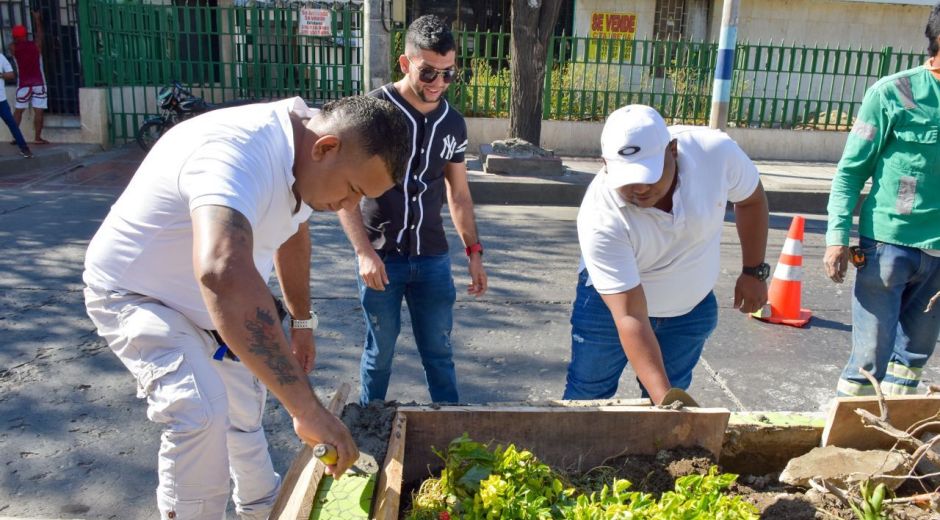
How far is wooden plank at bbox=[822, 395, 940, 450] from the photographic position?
253cm

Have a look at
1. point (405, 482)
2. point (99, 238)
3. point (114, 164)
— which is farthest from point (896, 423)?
point (114, 164)

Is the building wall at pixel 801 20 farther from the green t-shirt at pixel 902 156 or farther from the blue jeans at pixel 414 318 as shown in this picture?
the blue jeans at pixel 414 318

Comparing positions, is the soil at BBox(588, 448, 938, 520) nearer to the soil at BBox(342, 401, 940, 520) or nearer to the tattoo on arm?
the soil at BBox(342, 401, 940, 520)

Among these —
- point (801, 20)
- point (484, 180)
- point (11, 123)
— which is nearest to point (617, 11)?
A: point (801, 20)

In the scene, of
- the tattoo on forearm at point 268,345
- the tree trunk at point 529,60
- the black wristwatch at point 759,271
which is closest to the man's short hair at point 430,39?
the black wristwatch at point 759,271

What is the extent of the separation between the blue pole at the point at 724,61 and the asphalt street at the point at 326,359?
333 cm

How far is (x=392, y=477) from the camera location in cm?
210

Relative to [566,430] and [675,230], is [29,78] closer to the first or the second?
[675,230]

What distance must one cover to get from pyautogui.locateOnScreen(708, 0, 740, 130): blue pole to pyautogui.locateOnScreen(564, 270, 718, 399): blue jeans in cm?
787

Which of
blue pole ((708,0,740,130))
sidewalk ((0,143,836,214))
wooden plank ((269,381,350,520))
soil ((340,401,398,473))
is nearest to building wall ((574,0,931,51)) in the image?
sidewalk ((0,143,836,214))

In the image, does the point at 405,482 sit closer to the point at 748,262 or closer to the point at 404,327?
the point at 748,262

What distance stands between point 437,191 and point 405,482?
5.10ft

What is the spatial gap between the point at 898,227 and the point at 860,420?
3.94 ft

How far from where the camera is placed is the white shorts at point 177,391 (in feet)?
6.88
